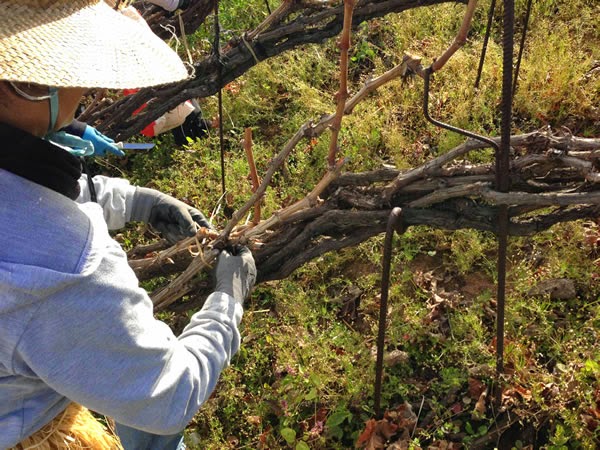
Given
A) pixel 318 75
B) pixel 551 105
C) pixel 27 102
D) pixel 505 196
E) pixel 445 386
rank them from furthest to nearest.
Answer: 1. pixel 318 75
2. pixel 551 105
3. pixel 445 386
4. pixel 505 196
5. pixel 27 102

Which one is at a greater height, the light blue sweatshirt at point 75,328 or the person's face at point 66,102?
the person's face at point 66,102

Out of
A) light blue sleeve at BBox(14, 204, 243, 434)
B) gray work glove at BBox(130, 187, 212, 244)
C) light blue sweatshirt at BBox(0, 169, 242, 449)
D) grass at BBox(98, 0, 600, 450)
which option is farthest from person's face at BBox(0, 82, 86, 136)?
grass at BBox(98, 0, 600, 450)

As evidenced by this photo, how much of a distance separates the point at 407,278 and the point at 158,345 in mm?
1523

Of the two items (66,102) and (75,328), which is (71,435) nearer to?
(75,328)

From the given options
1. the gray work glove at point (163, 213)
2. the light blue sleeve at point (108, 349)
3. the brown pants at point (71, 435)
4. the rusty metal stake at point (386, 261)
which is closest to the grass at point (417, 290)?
the rusty metal stake at point (386, 261)

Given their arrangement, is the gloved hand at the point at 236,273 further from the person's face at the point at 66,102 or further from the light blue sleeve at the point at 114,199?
the person's face at the point at 66,102

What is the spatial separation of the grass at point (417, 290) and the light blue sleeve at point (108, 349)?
1.08m

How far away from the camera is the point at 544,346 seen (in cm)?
230

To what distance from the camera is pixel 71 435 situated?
1.56 m

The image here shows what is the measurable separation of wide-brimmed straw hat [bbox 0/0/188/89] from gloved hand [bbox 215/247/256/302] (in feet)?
2.18

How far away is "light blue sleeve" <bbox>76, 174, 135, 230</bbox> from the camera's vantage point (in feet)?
6.49

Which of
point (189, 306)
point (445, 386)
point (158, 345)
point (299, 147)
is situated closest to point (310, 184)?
point (299, 147)

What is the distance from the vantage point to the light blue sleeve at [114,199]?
1.98 metres

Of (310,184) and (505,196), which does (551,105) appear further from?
(505,196)
